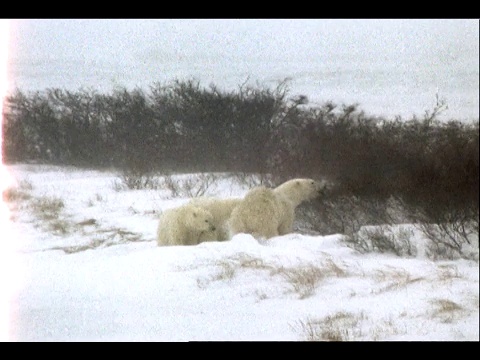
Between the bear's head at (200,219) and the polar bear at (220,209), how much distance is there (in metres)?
0.06

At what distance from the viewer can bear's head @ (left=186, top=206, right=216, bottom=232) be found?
23.7 ft

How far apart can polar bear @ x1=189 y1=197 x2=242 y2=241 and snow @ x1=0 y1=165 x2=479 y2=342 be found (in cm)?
40

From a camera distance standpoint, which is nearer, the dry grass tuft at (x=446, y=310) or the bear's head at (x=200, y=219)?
the dry grass tuft at (x=446, y=310)

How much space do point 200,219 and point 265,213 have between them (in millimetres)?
595

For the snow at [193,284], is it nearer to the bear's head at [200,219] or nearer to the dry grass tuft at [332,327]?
the dry grass tuft at [332,327]

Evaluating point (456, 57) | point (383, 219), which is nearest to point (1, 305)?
point (383, 219)

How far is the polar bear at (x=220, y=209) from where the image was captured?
7286mm

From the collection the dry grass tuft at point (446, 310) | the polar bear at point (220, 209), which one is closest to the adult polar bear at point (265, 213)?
the polar bear at point (220, 209)

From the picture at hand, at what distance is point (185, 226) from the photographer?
722cm

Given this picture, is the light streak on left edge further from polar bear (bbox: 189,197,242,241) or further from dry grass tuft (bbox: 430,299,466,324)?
dry grass tuft (bbox: 430,299,466,324)

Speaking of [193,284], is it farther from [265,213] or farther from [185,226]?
[265,213]

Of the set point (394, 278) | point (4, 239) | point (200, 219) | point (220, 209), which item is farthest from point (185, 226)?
point (394, 278)

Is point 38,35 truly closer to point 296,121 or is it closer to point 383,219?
point 296,121
